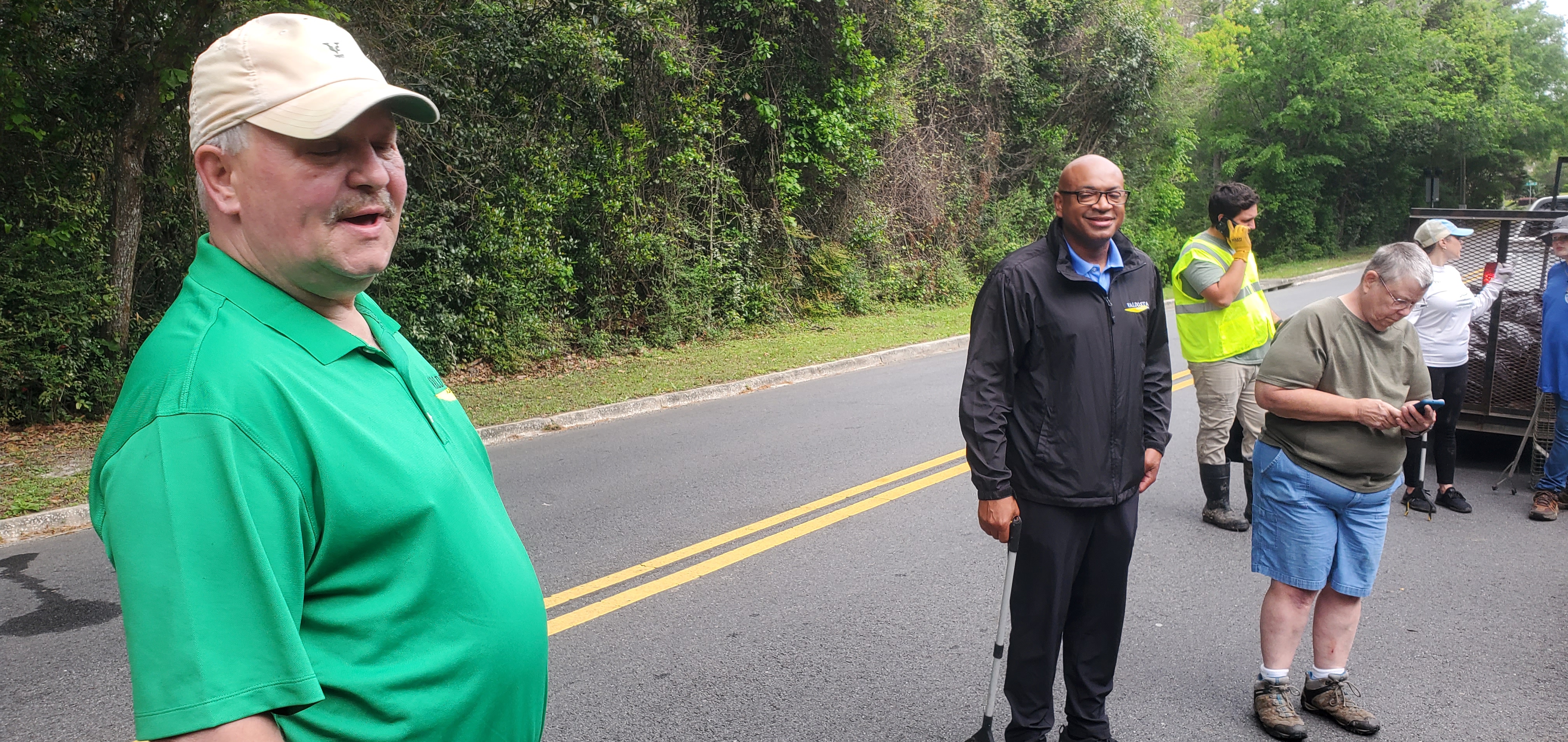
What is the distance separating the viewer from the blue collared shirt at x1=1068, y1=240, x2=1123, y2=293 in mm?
3656

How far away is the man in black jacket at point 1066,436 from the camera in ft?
11.7

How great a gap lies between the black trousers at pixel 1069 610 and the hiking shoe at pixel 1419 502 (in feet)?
13.7

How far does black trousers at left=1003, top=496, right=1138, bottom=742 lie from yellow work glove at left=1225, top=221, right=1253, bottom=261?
10.0ft

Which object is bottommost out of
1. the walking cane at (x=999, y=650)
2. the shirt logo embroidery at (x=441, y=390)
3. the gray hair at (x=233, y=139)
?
the walking cane at (x=999, y=650)

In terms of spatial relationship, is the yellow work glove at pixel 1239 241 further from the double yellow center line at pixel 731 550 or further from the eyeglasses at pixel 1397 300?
the double yellow center line at pixel 731 550

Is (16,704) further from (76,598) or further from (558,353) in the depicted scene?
(558,353)

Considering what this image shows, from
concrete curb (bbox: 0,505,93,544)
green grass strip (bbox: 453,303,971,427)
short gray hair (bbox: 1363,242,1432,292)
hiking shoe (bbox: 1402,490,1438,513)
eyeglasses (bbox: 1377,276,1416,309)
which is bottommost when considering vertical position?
green grass strip (bbox: 453,303,971,427)

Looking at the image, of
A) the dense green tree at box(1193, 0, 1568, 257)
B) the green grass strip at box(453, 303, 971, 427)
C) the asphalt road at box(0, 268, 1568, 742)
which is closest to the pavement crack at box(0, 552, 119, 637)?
the asphalt road at box(0, 268, 1568, 742)

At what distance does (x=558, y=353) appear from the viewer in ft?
45.6

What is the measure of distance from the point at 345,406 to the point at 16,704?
3843 millimetres

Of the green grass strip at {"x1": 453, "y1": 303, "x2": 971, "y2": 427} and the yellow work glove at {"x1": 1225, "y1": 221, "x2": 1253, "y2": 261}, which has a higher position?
the yellow work glove at {"x1": 1225, "y1": 221, "x2": 1253, "y2": 261}

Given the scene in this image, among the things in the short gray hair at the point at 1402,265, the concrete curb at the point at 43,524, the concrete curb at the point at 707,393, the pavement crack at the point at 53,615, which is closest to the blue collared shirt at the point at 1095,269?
the short gray hair at the point at 1402,265

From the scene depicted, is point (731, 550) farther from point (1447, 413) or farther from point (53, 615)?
point (1447, 413)

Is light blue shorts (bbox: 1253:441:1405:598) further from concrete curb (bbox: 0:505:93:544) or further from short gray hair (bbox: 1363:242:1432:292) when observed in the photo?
concrete curb (bbox: 0:505:93:544)
